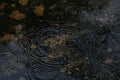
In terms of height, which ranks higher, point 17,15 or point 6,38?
point 17,15

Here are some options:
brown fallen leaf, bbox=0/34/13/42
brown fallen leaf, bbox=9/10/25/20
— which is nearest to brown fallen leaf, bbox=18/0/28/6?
brown fallen leaf, bbox=9/10/25/20

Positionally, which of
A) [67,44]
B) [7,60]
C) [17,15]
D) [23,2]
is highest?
[23,2]

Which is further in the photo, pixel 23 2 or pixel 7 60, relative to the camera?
pixel 23 2

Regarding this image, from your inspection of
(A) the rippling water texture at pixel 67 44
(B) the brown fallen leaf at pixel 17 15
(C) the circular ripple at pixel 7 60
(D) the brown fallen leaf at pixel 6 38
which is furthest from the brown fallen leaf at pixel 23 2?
(C) the circular ripple at pixel 7 60

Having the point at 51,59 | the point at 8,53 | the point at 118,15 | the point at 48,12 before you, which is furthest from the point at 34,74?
the point at 118,15

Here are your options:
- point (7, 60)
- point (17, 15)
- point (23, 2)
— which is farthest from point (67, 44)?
point (23, 2)

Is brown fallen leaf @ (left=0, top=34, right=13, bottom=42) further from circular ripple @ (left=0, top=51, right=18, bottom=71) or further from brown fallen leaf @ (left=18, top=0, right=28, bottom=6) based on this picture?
brown fallen leaf @ (left=18, top=0, right=28, bottom=6)

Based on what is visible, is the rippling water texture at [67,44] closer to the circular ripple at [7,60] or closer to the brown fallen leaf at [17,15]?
the circular ripple at [7,60]

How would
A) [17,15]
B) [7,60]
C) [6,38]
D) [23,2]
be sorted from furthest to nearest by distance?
[23,2] → [17,15] → [6,38] → [7,60]

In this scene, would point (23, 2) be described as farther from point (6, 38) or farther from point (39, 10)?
point (6, 38)

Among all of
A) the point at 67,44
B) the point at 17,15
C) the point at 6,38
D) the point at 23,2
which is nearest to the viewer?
the point at 67,44
